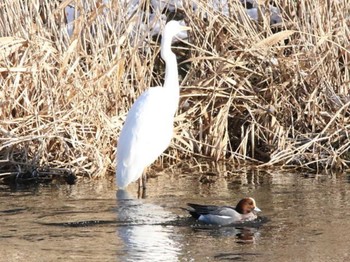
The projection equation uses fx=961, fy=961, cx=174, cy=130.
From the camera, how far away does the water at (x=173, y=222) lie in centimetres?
638

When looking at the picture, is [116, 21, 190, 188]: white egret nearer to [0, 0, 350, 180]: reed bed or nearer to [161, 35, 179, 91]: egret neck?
[161, 35, 179, 91]: egret neck

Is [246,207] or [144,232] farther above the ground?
[246,207]

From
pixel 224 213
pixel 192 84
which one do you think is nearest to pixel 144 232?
pixel 224 213

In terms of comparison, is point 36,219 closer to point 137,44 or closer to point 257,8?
point 137,44

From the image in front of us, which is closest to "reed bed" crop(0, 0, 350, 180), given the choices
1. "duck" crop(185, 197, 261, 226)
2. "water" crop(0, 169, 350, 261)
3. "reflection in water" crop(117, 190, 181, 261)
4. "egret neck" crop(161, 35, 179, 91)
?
"water" crop(0, 169, 350, 261)

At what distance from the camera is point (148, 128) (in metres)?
8.99

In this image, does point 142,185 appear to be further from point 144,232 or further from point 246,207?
point 144,232

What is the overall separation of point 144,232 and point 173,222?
0.40 meters

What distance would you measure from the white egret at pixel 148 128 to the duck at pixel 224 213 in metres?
1.49

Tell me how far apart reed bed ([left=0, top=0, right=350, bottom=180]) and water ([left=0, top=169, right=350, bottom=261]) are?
1.50 feet

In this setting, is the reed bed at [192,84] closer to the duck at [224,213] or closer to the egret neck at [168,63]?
the egret neck at [168,63]

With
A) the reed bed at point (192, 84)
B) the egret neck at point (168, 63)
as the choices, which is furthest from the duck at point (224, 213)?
the reed bed at point (192, 84)

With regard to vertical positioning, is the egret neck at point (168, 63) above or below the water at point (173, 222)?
above

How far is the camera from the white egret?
29.0 ft
